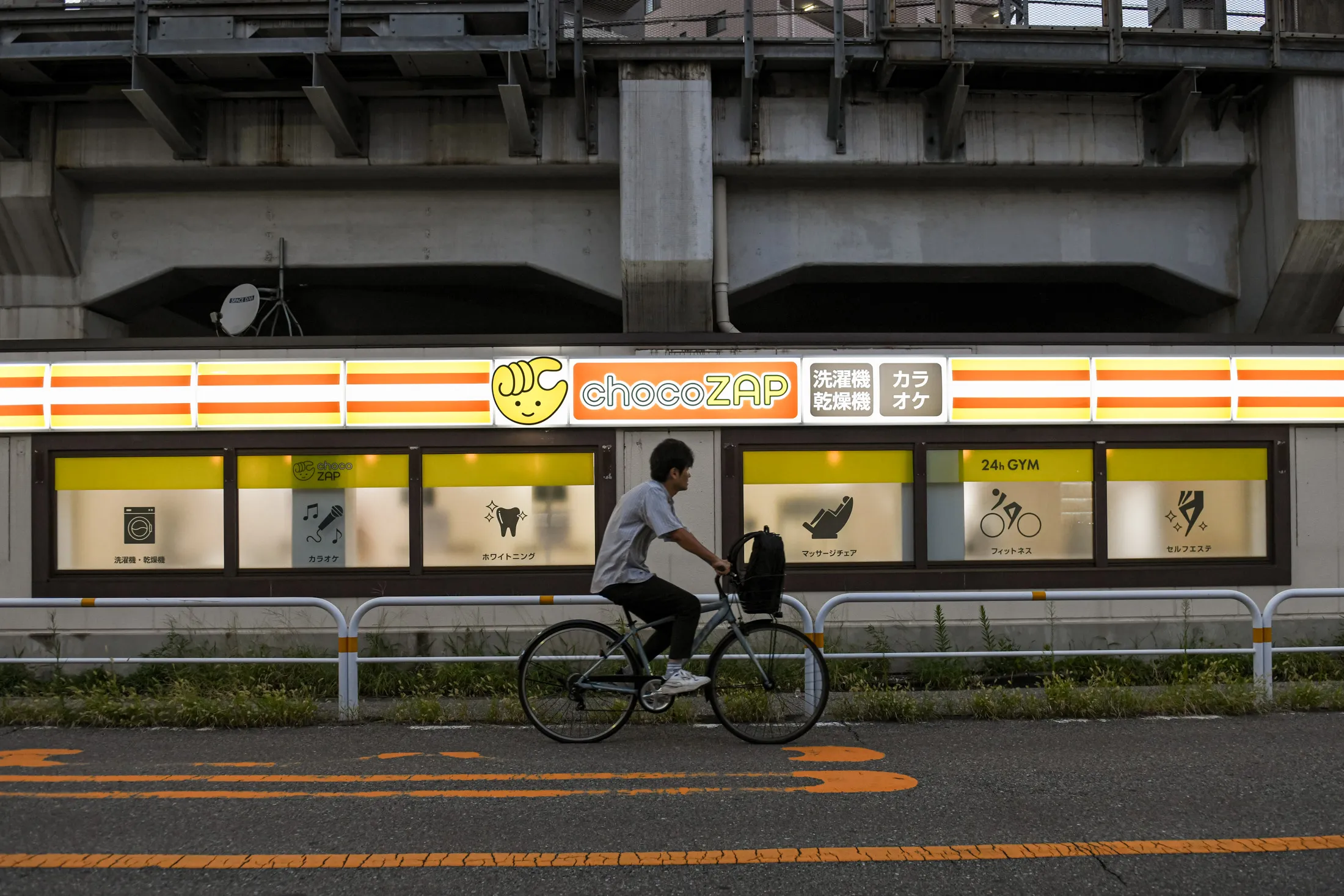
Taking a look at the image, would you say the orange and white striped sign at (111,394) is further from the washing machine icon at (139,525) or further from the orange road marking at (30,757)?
the orange road marking at (30,757)

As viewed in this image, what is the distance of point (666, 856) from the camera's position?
14.1 feet

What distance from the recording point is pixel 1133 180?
1212cm

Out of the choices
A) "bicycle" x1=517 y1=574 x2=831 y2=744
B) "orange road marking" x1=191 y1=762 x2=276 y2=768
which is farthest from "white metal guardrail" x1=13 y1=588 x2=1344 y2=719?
"orange road marking" x1=191 y1=762 x2=276 y2=768

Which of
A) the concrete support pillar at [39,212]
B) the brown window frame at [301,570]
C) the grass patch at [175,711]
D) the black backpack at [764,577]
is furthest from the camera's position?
the concrete support pillar at [39,212]

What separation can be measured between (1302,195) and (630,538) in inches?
385

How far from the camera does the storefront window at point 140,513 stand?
33.0 ft

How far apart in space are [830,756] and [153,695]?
588 cm

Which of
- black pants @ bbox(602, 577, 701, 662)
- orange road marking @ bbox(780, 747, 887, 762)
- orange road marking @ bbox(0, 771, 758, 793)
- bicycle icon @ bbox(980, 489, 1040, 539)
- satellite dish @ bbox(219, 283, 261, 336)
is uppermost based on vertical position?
satellite dish @ bbox(219, 283, 261, 336)

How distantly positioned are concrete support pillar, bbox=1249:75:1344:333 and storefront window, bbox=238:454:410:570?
10.6 meters

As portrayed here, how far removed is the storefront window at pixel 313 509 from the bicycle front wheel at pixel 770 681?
4866 mm

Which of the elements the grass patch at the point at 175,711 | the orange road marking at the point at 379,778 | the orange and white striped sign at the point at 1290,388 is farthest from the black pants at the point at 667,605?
the orange and white striped sign at the point at 1290,388

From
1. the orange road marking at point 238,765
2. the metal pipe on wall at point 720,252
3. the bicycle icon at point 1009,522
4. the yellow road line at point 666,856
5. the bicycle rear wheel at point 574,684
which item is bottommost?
the orange road marking at point 238,765

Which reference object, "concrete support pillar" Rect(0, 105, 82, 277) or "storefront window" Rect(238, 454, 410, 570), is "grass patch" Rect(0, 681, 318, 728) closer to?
"storefront window" Rect(238, 454, 410, 570)

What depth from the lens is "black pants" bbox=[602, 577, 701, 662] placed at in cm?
623
